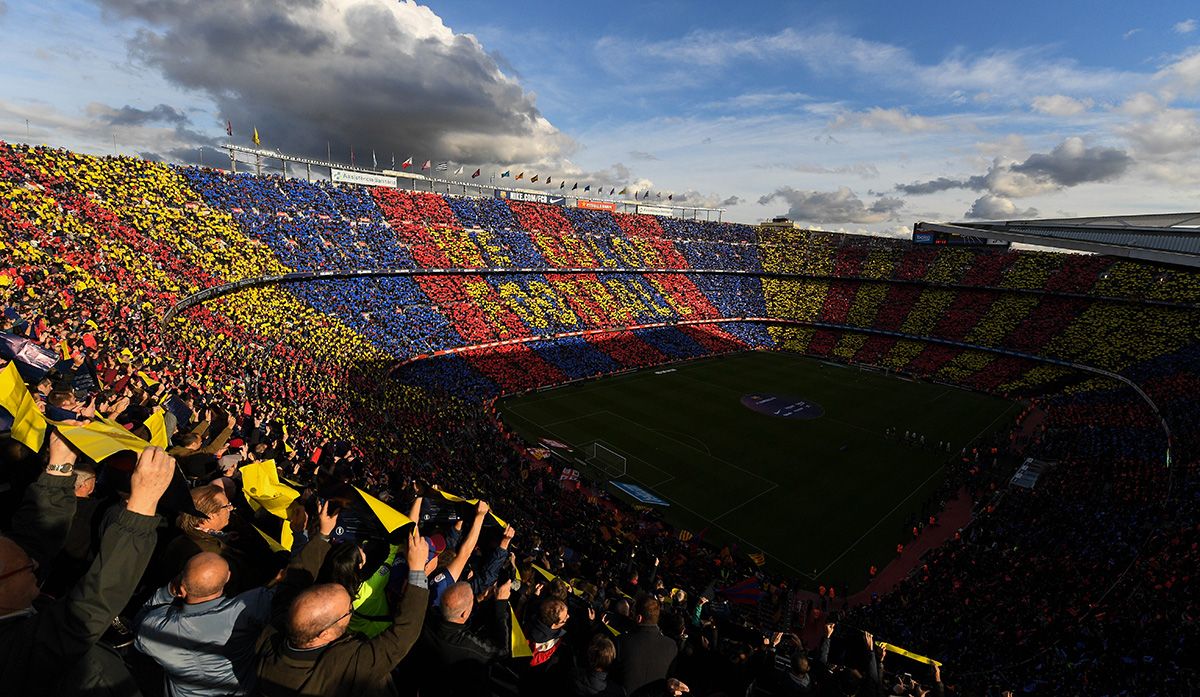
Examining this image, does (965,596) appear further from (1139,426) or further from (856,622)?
(1139,426)

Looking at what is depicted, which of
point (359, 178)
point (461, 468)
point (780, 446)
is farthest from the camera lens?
point (359, 178)

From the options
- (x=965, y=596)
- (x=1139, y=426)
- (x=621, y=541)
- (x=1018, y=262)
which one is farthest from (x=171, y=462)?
(x=1018, y=262)

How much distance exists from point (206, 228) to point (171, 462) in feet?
165

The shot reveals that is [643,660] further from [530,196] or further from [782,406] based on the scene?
[530,196]

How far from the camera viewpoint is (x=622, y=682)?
4.96 meters

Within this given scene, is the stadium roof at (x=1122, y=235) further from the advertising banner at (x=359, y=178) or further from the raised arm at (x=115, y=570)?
the advertising banner at (x=359, y=178)

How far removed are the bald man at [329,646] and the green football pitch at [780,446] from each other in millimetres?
22075

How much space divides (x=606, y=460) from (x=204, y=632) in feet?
95.1

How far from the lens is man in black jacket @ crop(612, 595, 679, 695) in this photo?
4971 millimetres

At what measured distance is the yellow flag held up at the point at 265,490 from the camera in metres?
A: 7.45

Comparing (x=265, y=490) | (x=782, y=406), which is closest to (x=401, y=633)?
(x=265, y=490)

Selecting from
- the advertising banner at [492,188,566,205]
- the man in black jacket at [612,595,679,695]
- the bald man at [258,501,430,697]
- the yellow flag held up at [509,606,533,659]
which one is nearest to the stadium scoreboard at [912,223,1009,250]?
the advertising banner at [492,188,566,205]

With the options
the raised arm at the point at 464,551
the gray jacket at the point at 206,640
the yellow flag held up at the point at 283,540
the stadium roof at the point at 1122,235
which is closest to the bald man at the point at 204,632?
the gray jacket at the point at 206,640

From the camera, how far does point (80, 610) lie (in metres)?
2.83
